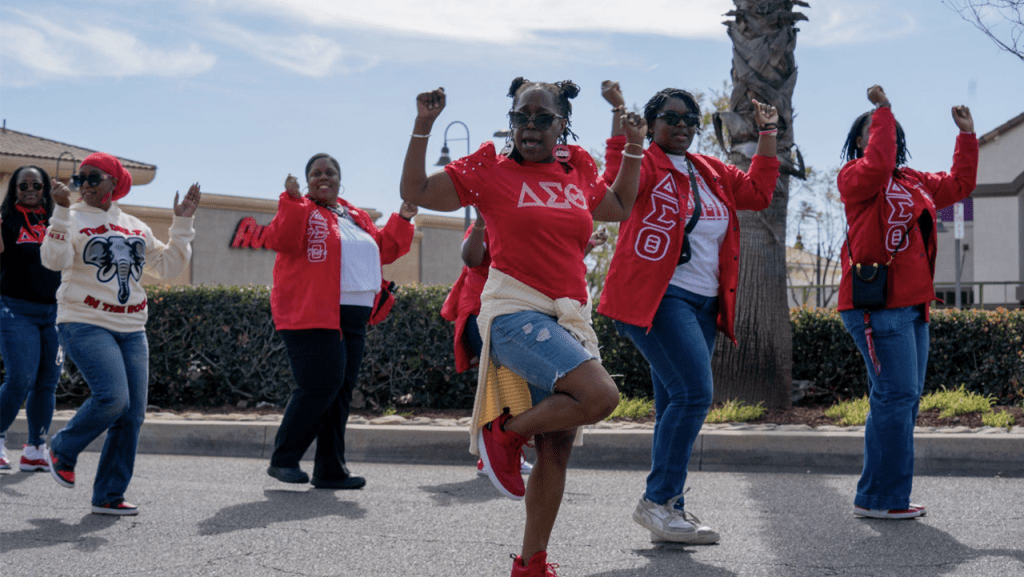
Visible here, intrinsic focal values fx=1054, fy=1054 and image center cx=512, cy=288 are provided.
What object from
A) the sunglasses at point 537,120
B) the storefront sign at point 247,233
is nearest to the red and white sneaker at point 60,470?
the sunglasses at point 537,120

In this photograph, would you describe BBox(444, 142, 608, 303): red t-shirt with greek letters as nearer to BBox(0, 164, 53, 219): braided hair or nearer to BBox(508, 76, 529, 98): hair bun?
BBox(508, 76, 529, 98): hair bun

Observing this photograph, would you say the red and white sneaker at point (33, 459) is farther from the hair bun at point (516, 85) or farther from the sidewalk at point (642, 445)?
the hair bun at point (516, 85)

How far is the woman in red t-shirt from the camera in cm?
348

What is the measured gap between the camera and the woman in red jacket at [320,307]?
19.6ft

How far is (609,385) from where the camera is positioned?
11.4ft

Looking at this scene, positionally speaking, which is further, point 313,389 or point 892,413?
point 313,389

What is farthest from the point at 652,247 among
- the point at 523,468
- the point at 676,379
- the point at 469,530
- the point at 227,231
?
the point at 227,231

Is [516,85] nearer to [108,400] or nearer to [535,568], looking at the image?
[535,568]

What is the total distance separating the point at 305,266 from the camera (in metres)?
Answer: 6.00

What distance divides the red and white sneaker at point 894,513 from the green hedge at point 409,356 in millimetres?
4054

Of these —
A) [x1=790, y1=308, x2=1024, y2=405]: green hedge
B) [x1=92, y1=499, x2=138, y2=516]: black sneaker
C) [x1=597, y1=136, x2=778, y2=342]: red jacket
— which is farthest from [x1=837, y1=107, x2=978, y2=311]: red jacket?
[x1=790, y1=308, x2=1024, y2=405]: green hedge

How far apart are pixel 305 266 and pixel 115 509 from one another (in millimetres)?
1641

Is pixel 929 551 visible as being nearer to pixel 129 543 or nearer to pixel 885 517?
pixel 885 517

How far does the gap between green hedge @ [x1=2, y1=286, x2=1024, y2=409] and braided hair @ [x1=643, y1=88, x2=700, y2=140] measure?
4.43 meters
